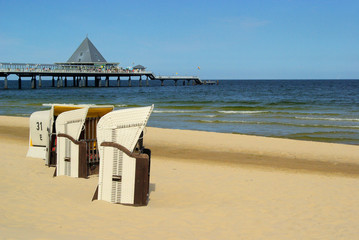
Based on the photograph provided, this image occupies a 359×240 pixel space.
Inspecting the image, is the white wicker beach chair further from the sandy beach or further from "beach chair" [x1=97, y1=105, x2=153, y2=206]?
"beach chair" [x1=97, y1=105, x2=153, y2=206]

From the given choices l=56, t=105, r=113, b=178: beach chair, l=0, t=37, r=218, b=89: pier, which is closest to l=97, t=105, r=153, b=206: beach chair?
l=56, t=105, r=113, b=178: beach chair

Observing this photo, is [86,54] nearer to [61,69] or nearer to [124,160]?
[61,69]

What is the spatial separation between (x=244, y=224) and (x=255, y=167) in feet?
14.5

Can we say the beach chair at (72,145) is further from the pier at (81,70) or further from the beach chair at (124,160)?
the pier at (81,70)

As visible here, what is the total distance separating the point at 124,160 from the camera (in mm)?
5723

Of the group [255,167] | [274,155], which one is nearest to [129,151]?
[255,167]

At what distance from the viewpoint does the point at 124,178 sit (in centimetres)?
575

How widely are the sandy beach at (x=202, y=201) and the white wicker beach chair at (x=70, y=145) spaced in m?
0.22

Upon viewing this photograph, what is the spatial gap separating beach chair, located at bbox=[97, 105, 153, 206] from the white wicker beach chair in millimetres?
1764

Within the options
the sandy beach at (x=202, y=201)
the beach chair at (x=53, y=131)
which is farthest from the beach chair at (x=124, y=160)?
the beach chair at (x=53, y=131)

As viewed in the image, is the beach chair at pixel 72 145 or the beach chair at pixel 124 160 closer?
the beach chair at pixel 124 160

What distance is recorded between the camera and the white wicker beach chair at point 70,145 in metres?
7.45

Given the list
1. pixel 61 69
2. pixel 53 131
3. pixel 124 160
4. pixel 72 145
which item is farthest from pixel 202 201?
pixel 61 69

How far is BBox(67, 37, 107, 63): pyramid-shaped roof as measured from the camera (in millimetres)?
72562
